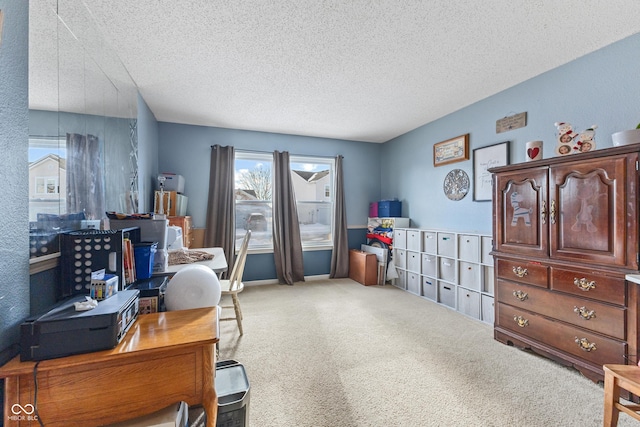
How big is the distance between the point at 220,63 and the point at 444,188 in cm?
315

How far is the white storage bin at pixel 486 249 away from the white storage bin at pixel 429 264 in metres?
0.70

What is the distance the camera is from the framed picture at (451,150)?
134 inches

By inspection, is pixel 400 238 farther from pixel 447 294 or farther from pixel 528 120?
pixel 528 120

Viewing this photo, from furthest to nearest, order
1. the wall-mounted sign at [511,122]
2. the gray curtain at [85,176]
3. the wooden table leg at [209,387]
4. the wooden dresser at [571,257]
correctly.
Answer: the wall-mounted sign at [511,122], the wooden dresser at [571,257], the gray curtain at [85,176], the wooden table leg at [209,387]

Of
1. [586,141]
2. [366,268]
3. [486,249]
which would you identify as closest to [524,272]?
[486,249]

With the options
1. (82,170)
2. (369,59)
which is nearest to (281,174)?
(369,59)

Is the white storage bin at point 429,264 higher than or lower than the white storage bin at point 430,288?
higher

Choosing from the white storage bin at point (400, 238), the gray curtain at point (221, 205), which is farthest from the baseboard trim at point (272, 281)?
the white storage bin at point (400, 238)

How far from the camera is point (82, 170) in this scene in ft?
4.85

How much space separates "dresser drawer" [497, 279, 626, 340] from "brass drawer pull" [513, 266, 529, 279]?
0.09 m

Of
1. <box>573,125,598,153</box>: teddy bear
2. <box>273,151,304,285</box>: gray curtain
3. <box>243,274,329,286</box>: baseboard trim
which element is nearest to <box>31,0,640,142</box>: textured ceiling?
<box>573,125,598,153</box>: teddy bear

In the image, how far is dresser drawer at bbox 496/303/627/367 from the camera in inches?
67.4

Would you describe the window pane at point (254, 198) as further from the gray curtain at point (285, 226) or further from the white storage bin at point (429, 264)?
the white storage bin at point (429, 264)

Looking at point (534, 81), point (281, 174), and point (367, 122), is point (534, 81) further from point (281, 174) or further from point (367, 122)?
point (281, 174)
